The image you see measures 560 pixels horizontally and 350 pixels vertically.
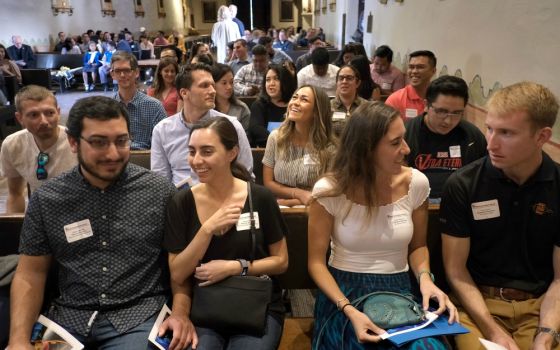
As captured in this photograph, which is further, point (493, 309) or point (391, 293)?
point (493, 309)

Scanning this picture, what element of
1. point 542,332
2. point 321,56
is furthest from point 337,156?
point 321,56

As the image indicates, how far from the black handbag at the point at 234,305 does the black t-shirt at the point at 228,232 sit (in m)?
0.13

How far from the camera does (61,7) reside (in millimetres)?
15172

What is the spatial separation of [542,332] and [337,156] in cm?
104

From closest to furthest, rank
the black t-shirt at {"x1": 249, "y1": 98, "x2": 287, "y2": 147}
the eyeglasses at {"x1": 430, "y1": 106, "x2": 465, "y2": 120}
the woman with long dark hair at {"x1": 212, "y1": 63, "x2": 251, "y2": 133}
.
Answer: the eyeglasses at {"x1": 430, "y1": 106, "x2": 465, "y2": 120}, the woman with long dark hair at {"x1": 212, "y1": 63, "x2": 251, "y2": 133}, the black t-shirt at {"x1": 249, "y1": 98, "x2": 287, "y2": 147}

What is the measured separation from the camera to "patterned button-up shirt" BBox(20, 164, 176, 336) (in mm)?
1726

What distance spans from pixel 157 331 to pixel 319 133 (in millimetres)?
1655

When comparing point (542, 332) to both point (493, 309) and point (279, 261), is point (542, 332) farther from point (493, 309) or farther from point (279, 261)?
point (279, 261)

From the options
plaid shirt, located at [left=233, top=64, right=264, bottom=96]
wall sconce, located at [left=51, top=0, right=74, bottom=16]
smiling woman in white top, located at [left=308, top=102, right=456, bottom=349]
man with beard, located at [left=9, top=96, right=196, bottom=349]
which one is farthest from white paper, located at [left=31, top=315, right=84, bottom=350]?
wall sconce, located at [left=51, top=0, right=74, bottom=16]

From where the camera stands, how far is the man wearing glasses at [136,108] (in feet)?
11.9

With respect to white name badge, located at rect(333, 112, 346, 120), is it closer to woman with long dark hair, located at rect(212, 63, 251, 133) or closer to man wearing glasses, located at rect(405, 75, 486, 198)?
woman with long dark hair, located at rect(212, 63, 251, 133)

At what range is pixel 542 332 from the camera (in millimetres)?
1616

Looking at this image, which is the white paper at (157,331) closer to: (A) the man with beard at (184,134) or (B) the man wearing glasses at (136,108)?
(A) the man with beard at (184,134)

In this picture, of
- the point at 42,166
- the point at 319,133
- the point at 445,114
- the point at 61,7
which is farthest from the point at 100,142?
the point at 61,7
